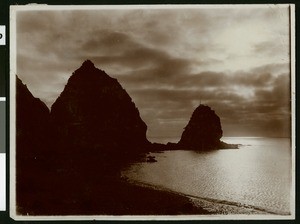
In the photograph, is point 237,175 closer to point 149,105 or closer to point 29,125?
point 149,105

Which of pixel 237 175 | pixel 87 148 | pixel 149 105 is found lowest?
pixel 237 175

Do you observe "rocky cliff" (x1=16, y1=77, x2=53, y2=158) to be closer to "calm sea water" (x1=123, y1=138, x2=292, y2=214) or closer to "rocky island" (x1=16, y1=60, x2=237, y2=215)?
"rocky island" (x1=16, y1=60, x2=237, y2=215)

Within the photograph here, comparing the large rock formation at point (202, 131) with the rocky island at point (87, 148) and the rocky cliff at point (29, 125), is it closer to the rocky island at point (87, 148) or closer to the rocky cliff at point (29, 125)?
the rocky island at point (87, 148)

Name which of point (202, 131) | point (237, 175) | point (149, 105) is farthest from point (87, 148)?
point (237, 175)

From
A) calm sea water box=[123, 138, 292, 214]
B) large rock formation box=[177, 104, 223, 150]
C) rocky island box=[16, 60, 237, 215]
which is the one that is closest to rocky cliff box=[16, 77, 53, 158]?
rocky island box=[16, 60, 237, 215]

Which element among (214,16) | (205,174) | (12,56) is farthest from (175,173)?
(12,56)

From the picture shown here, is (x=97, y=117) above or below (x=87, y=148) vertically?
above
